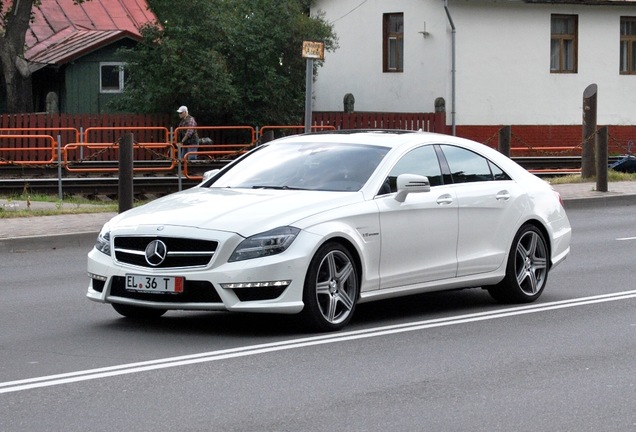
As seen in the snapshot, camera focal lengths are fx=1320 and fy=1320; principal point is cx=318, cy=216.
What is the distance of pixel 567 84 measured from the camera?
140 ft

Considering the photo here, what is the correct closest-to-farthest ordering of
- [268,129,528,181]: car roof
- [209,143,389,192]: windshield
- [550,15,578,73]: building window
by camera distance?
[209,143,389,192]: windshield → [268,129,528,181]: car roof → [550,15,578,73]: building window

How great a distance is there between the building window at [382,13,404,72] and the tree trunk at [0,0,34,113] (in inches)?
446

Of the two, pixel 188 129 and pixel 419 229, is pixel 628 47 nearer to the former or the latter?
pixel 188 129

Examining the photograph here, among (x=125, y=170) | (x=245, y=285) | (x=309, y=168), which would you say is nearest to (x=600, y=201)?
(x=125, y=170)

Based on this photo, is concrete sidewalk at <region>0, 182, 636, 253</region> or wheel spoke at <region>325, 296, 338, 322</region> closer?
wheel spoke at <region>325, 296, 338, 322</region>

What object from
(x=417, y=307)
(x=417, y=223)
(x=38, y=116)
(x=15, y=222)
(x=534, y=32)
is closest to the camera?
(x=417, y=223)

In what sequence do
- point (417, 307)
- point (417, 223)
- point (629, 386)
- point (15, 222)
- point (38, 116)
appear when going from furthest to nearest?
point (38, 116), point (15, 222), point (417, 307), point (417, 223), point (629, 386)

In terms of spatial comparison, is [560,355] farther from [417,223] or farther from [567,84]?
[567,84]

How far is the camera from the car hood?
9109 mm

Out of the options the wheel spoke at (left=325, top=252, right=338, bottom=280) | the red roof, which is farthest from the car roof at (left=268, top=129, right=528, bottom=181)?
the red roof

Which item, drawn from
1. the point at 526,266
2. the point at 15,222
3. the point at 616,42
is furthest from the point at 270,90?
the point at 526,266

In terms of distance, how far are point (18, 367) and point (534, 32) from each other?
35.8m

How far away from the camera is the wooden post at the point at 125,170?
62.4 feet

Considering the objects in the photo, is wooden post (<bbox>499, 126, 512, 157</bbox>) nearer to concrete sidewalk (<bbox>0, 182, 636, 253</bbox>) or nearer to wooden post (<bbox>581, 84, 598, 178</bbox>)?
wooden post (<bbox>581, 84, 598, 178</bbox>)
